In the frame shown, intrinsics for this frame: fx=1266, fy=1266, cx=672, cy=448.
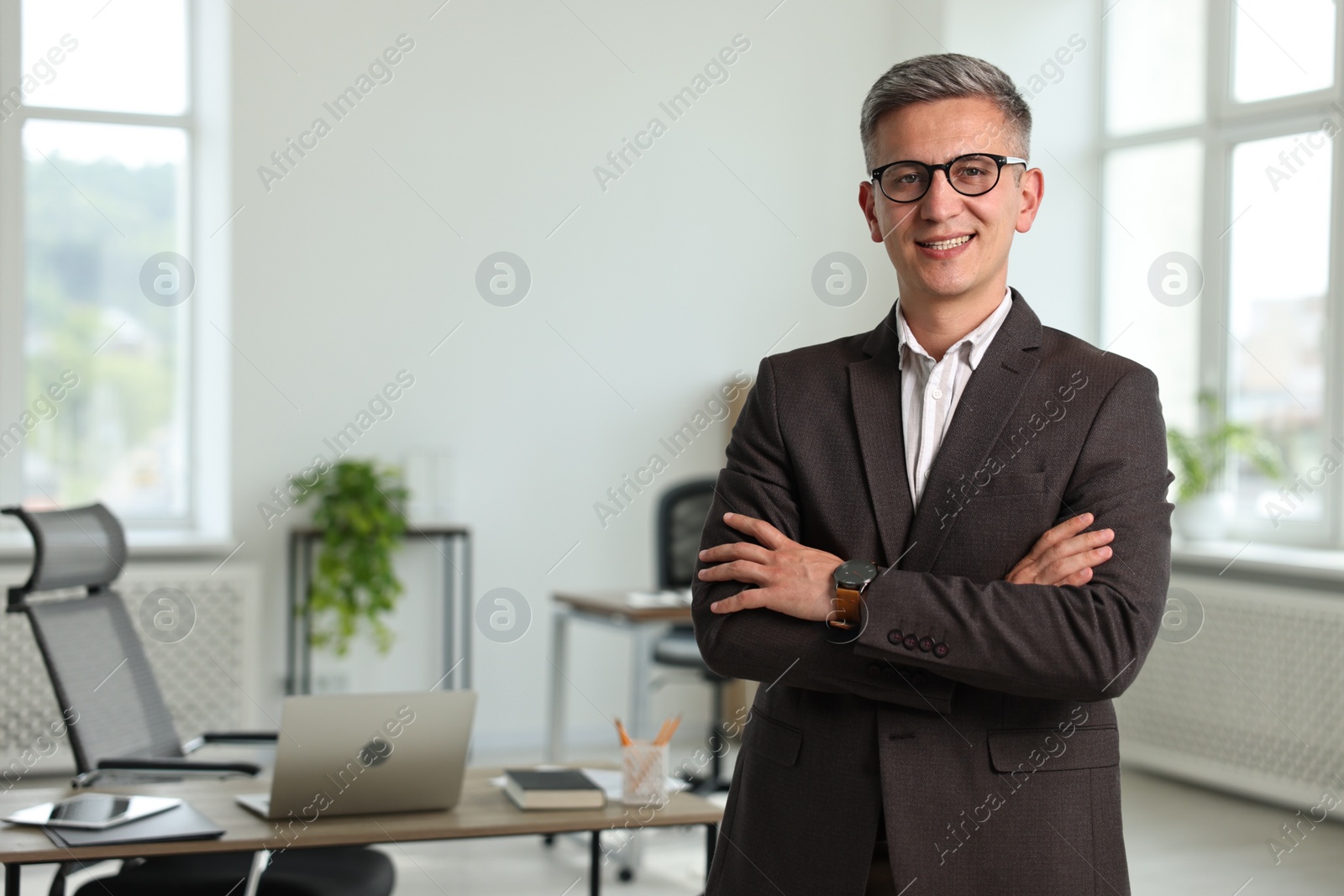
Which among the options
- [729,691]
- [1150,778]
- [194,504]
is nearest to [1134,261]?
[1150,778]

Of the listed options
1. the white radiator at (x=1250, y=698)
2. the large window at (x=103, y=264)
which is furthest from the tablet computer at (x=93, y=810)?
the white radiator at (x=1250, y=698)

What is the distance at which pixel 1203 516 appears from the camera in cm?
509

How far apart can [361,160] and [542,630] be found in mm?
2175

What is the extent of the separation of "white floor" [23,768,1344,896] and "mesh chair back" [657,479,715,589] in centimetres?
98

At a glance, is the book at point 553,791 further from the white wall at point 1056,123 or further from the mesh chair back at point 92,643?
the white wall at point 1056,123

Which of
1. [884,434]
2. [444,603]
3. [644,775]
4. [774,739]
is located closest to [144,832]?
[644,775]

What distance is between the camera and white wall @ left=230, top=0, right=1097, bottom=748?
5.22m

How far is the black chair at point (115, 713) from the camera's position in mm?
2301

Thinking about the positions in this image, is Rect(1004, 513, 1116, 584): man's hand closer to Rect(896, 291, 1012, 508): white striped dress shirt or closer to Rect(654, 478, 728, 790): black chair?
Rect(896, 291, 1012, 508): white striped dress shirt

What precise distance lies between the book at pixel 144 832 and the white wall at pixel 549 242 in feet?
10.8

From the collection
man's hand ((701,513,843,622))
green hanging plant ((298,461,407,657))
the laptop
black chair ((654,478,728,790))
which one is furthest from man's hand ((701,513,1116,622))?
green hanging plant ((298,461,407,657))

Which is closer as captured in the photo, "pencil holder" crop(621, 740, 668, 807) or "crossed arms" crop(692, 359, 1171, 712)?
"crossed arms" crop(692, 359, 1171, 712)

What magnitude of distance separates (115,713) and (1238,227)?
181 inches

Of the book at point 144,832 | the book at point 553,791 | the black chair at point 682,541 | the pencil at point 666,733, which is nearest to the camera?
the book at point 144,832
